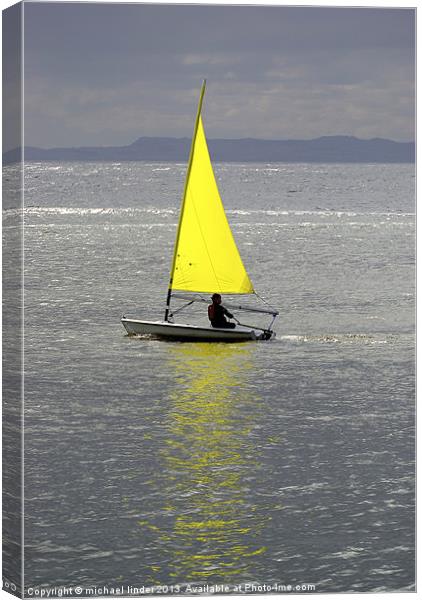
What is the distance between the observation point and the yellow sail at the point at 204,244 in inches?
1312

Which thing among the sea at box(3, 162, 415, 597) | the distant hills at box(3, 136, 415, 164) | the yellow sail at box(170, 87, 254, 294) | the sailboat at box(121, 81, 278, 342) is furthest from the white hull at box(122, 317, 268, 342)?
the distant hills at box(3, 136, 415, 164)

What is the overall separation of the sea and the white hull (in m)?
0.25

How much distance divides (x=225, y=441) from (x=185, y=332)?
977 cm

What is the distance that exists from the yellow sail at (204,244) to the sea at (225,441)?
1885 mm

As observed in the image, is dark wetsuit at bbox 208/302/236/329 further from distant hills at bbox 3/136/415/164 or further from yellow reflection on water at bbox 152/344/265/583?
distant hills at bbox 3/136/415/164

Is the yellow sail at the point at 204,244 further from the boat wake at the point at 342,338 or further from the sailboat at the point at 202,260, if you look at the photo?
the boat wake at the point at 342,338

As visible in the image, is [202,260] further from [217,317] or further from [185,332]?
[185,332]

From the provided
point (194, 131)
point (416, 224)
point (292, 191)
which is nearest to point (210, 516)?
point (416, 224)

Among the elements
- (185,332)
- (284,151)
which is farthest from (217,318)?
(284,151)

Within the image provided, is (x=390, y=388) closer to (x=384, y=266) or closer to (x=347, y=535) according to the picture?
(x=347, y=535)

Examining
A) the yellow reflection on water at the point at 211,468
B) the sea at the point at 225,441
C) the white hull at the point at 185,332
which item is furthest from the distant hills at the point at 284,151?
the white hull at the point at 185,332

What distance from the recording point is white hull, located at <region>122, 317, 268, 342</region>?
32094mm

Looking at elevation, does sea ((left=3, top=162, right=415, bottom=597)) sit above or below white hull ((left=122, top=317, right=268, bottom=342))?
below

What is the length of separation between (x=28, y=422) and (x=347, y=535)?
8052 millimetres
